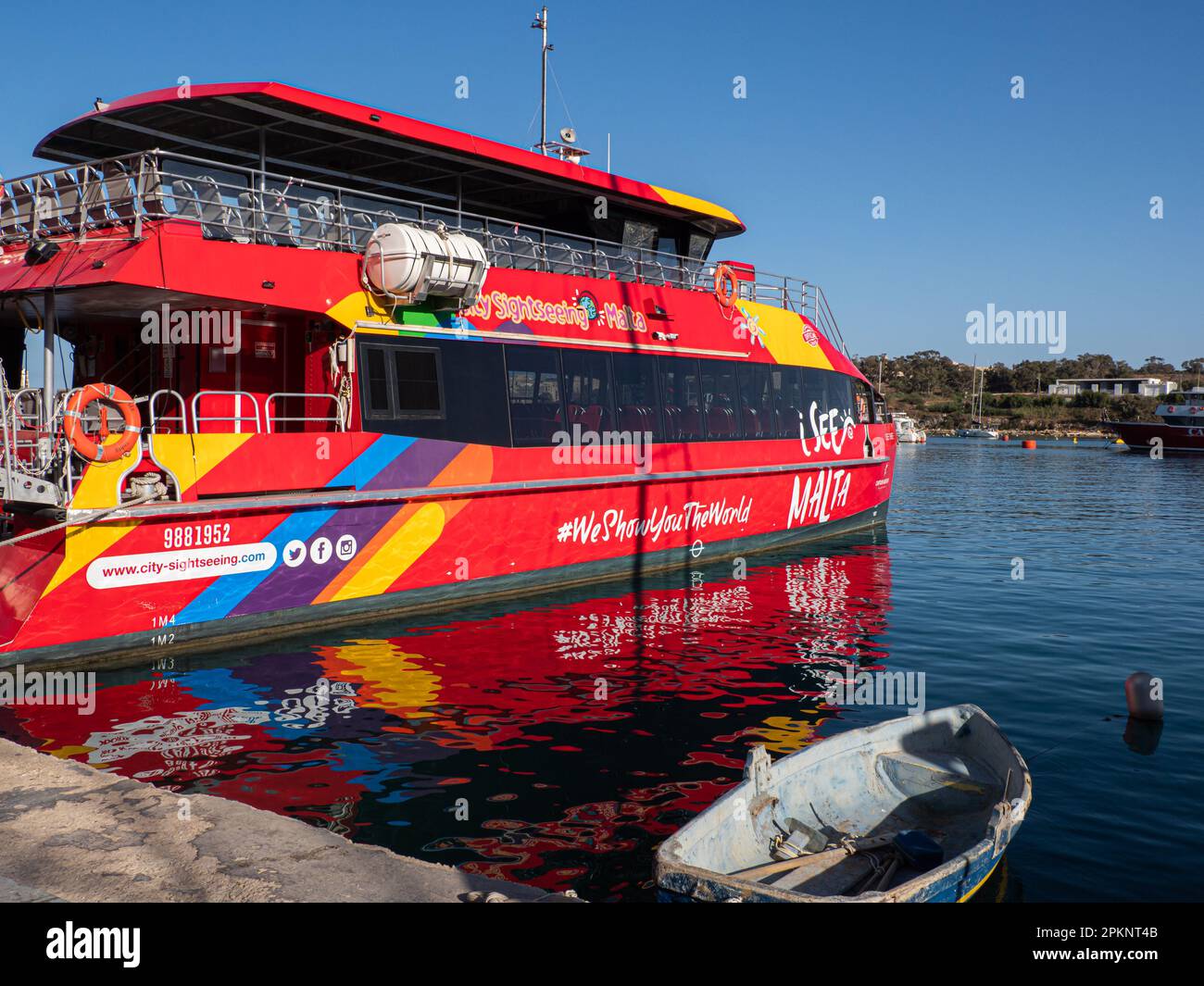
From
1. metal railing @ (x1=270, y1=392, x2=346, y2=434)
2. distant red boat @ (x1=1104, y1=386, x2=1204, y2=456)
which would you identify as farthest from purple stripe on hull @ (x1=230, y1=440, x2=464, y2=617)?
distant red boat @ (x1=1104, y1=386, x2=1204, y2=456)

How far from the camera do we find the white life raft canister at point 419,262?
37.7 ft

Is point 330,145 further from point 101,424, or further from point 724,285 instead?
point 724,285

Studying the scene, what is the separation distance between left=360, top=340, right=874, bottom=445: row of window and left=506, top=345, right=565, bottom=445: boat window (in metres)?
0.01

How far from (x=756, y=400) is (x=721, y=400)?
3.74ft

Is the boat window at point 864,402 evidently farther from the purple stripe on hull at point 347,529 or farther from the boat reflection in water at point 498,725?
the purple stripe on hull at point 347,529

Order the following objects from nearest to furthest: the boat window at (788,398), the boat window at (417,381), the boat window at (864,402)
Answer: the boat window at (417,381) < the boat window at (788,398) < the boat window at (864,402)

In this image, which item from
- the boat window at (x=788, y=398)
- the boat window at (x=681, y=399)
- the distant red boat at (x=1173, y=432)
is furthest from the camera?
the distant red boat at (x=1173, y=432)

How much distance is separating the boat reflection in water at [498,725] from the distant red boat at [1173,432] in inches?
2524

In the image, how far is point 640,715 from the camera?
9.03m

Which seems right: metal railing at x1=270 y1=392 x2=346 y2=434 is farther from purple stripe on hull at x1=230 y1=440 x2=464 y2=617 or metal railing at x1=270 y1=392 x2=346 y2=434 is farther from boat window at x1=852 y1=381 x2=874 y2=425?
boat window at x1=852 y1=381 x2=874 y2=425

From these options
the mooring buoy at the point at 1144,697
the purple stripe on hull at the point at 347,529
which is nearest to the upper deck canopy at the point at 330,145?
the purple stripe on hull at the point at 347,529
